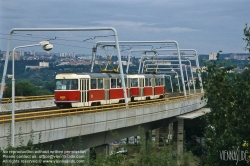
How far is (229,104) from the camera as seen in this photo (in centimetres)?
1808

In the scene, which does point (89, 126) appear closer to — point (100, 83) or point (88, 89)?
point (88, 89)

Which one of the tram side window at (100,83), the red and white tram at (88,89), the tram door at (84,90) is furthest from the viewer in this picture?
the tram side window at (100,83)

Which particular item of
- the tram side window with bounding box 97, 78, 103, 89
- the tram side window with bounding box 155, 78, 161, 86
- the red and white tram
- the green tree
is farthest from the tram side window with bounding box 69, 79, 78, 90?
the tram side window with bounding box 155, 78, 161, 86

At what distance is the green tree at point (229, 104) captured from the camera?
58.5 feet

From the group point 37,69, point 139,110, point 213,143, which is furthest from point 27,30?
point 37,69

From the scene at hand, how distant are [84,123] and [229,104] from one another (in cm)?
1410

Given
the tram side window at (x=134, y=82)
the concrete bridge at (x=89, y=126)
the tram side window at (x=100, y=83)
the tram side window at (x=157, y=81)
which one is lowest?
the concrete bridge at (x=89, y=126)

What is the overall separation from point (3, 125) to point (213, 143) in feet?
29.4

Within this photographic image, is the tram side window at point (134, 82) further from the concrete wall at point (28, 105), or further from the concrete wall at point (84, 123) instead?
the concrete wall at point (28, 105)

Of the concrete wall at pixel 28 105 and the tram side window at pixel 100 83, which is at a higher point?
the tram side window at pixel 100 83

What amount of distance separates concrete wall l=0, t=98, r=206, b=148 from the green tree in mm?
1218

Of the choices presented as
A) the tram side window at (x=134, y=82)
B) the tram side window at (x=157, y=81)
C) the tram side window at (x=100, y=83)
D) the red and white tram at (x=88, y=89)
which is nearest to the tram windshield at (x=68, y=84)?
the red and white tram at (x=88, y=89)

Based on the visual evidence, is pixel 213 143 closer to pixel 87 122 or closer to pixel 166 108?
pixel 87 122

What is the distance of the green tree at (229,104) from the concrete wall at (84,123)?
1.22 meters
